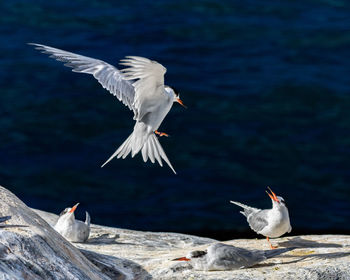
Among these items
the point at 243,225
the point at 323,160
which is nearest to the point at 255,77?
the point at 323,160

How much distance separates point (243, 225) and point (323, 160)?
2.40 meters

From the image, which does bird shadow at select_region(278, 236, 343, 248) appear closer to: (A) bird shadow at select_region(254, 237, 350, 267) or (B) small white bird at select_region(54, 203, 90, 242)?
(A) bird shadow at select_region(254, 237, 350, 267)

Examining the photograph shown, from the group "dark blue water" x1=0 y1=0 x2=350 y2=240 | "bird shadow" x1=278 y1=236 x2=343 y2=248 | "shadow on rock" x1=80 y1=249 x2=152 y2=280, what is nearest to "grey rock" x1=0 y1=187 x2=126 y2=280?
"shadow on rock" x1=80 y1=249 x2=152 y2=280

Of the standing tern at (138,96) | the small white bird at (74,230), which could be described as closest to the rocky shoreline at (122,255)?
the small white bird at (74,230)

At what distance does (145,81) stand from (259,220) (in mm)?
2422

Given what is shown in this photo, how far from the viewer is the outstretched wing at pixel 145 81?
897cm

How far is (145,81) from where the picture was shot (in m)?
9.60

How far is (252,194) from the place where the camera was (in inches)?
579

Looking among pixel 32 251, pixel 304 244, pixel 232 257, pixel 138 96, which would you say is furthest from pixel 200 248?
pixel 138 96

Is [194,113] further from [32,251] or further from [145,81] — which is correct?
[32,251]

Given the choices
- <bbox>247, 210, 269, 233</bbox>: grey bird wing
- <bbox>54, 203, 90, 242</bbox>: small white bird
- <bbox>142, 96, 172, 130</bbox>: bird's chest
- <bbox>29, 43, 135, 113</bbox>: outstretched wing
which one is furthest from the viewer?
<bbox>29, 43, 135, 113</bbox>: outstretched wing

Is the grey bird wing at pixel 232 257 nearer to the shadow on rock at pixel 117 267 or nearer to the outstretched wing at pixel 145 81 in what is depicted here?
the shadow on rock at pixel 117 267

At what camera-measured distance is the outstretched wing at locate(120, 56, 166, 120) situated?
8.97 metres

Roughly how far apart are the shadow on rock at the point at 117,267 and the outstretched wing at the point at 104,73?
10.9 feet
